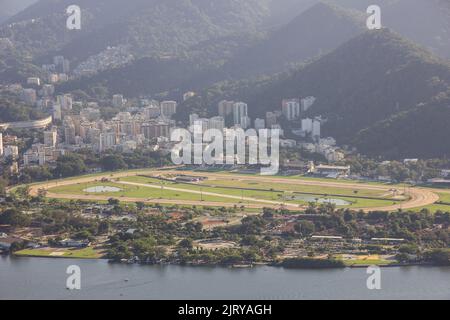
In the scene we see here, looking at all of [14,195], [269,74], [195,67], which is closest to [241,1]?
[195,67]

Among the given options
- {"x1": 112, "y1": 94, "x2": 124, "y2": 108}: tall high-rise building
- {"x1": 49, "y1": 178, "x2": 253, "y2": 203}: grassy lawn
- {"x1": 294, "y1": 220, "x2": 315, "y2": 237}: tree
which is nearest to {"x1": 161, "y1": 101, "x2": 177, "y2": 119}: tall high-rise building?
{"x1": 112, "y1": 94, "x2": 124, "y2": 108}: tall high-rise building

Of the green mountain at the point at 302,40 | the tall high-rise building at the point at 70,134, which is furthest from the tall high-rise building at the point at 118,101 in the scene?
the tall high-rise building at the point at 70,134

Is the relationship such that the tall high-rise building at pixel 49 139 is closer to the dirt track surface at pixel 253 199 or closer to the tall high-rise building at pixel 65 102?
the dirt track surface at pixel 253 199

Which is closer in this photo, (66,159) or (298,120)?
(66,159)

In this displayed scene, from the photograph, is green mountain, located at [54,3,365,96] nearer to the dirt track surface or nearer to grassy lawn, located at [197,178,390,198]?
the dirt track surface

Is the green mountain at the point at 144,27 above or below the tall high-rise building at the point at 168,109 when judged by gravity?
above
